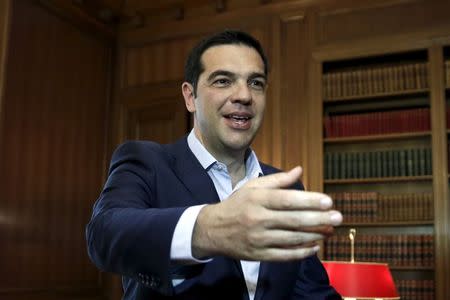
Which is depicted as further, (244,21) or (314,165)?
(244,21)

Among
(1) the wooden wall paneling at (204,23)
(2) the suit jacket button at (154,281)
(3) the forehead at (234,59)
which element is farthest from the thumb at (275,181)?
(1) the wooden wall paneling at (204,23)

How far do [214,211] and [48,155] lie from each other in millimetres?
4151

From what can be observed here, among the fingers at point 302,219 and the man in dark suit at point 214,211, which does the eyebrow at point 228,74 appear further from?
the fingers at point 302,219

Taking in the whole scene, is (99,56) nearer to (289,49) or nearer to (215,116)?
(289,49)

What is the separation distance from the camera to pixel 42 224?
455 centimetres

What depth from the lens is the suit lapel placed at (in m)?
1.29

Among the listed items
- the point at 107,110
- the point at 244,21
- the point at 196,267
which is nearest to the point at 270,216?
the point at 196,267

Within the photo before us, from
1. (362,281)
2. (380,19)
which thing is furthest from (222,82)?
(380,19)

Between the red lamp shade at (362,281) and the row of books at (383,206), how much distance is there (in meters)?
1.04

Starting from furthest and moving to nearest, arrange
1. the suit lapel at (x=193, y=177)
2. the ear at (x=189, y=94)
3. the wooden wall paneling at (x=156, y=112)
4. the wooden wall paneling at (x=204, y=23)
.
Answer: the wooden wall paneling at (x=156, y=112) → the wooden wall paneling at (x=204, y=23) → the ear at (x=189, y=94) → the suit lapel at (x=193, y=177)

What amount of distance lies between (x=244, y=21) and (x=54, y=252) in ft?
8.60

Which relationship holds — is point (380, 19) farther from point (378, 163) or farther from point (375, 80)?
point (378, 163)

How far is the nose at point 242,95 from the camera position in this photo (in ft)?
5.02

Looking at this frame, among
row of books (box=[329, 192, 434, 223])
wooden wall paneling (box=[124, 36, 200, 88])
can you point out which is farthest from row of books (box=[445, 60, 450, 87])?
wooden wall paneling (box=[124, 36, 200, 88])
